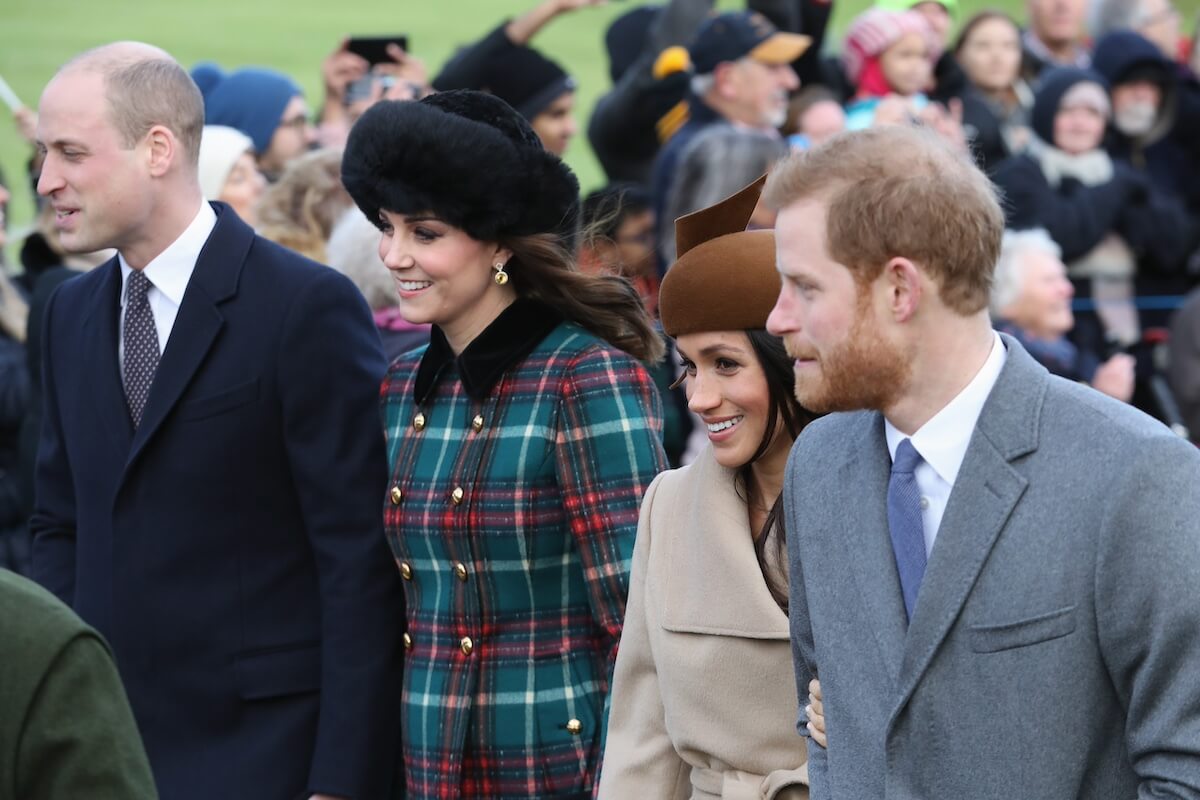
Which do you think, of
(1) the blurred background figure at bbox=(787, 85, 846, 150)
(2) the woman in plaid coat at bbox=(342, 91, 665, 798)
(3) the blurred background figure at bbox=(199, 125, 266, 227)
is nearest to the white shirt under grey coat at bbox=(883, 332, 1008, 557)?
(2) the woman in plaid coat at bbox=(342, 91, 665, 798)

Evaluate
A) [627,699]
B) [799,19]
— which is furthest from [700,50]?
[627,699]

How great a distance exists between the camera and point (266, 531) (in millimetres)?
3871

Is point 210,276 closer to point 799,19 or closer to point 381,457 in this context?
point 381,457

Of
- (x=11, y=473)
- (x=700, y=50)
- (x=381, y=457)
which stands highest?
(x=381, y=457)

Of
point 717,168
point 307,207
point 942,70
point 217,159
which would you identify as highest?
point 217,159

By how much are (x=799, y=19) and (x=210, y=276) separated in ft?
20.7

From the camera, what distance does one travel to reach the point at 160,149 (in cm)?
394

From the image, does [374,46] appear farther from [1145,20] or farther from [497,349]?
[1145,20]

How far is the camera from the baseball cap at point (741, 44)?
771 cm

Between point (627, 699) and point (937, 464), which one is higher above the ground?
point (937, 464)

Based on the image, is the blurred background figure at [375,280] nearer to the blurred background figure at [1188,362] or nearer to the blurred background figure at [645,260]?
the blurred background figure at [645,260]

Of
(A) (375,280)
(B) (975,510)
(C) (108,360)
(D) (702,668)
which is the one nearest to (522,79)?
(A) (375,280)

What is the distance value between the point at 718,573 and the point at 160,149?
154 centimetres

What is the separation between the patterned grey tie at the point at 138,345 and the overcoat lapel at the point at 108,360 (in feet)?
0.07
